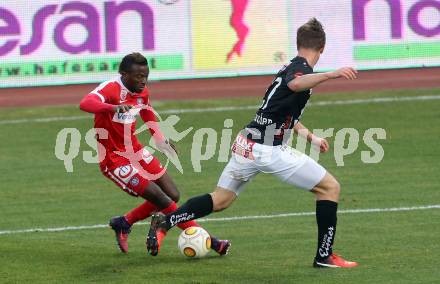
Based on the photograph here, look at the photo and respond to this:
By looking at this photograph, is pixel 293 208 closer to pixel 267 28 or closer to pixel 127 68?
pixel 127 68

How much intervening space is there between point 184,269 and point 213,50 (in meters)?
14.8

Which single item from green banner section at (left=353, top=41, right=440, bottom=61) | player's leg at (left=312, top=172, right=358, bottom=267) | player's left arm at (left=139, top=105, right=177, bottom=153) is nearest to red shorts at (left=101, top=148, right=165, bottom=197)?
player's left arm at (left=139, top=105, right=177, bottom=153)

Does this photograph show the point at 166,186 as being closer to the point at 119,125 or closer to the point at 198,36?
the point at 119,125

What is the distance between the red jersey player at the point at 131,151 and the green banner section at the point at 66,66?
13.2m

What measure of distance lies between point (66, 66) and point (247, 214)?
39.1 ft

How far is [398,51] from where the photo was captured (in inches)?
1004

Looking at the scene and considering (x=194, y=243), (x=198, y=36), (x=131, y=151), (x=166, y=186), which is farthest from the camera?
(x=198, y=36)

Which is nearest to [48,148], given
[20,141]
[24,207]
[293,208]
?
[20,141]

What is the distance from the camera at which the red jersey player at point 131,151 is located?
11883mm

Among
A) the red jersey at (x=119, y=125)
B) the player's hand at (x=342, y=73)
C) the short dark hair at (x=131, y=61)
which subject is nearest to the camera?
the player's hand at (x=342, y=73)

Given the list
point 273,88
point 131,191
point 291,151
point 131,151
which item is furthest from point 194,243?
point 273,88

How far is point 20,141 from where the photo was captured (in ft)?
69.3

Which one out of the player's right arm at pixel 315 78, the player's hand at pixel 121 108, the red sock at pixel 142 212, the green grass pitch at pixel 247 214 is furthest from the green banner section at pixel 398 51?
the player's right arm at pixel 315 78

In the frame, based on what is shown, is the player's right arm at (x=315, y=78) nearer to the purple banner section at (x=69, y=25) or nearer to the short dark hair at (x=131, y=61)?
the short dark hair at (x=131, y=61)
